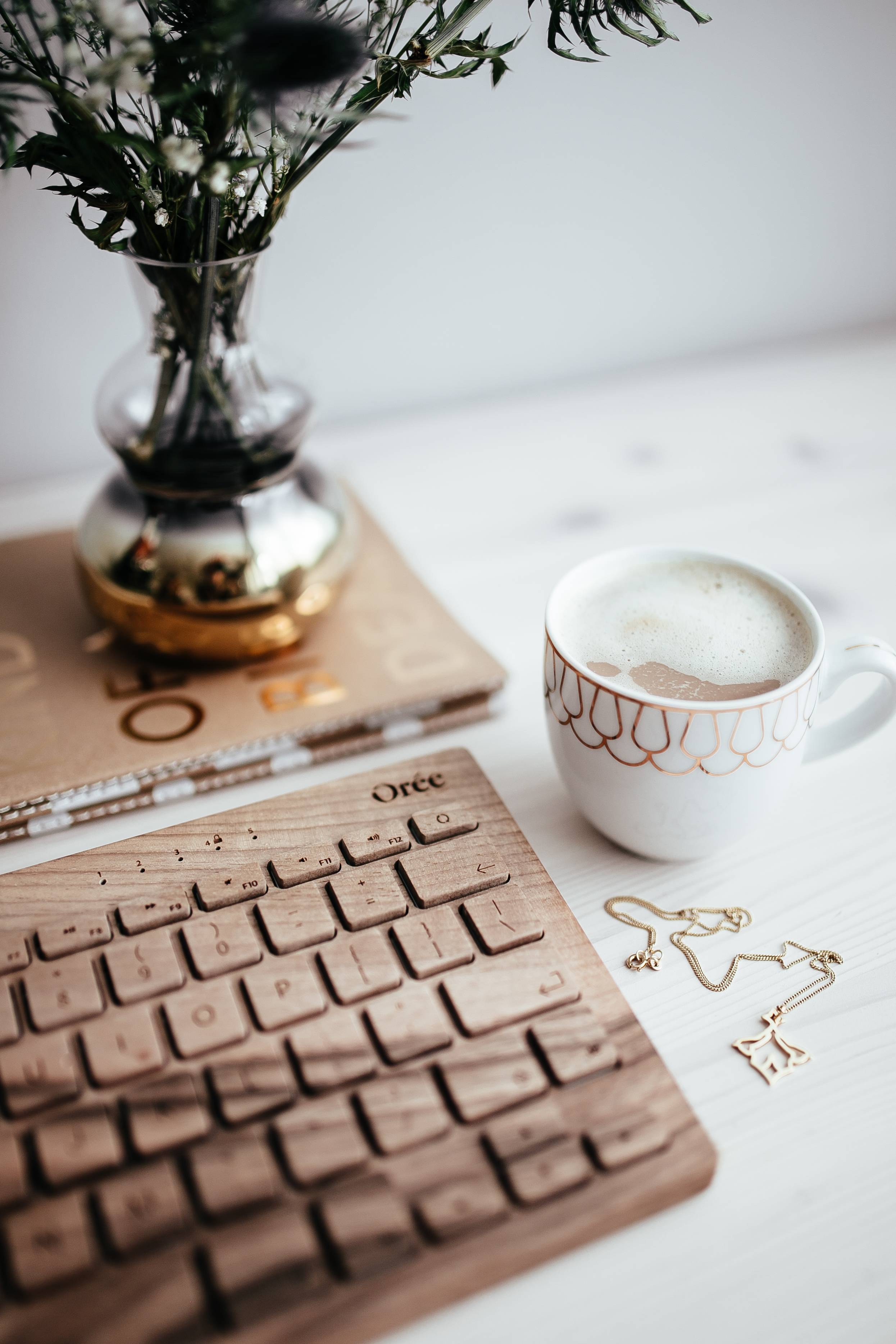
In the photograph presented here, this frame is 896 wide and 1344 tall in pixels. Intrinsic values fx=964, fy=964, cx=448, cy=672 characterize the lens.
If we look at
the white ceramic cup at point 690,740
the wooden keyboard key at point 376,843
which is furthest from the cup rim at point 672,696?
the wooden keyboard key at point 376,843

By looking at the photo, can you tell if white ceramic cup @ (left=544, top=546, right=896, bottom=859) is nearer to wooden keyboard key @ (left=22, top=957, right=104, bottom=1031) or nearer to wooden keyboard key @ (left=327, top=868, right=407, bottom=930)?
wooden keyboard key @ (left=327, top=868, right=407, bottom=930)

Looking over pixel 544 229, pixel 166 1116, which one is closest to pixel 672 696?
pixel 166 1116

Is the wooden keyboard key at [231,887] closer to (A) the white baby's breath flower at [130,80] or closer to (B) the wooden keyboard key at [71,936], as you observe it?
(B) the wooden keyboard key at [71,936]

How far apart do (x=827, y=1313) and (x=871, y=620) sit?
39cm

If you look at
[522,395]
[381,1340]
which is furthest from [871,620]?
[381,1340]

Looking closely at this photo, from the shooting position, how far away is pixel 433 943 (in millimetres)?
366

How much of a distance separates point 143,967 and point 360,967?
80 mm

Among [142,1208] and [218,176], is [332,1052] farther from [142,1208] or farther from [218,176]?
[218,176]

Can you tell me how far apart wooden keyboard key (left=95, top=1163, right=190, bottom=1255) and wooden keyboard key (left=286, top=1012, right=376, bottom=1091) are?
0.05 metres

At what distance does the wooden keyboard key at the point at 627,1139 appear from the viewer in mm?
309

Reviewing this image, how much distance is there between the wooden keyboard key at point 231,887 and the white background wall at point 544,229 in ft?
1.12

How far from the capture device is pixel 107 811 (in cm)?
45

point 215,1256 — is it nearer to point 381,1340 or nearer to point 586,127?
point 381,1340

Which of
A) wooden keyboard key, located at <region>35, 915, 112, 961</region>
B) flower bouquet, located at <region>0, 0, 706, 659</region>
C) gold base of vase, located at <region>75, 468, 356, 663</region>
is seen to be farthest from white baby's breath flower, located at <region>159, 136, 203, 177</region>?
wooden keyboard key, located at <region>35, 915, 112, 961</region>
